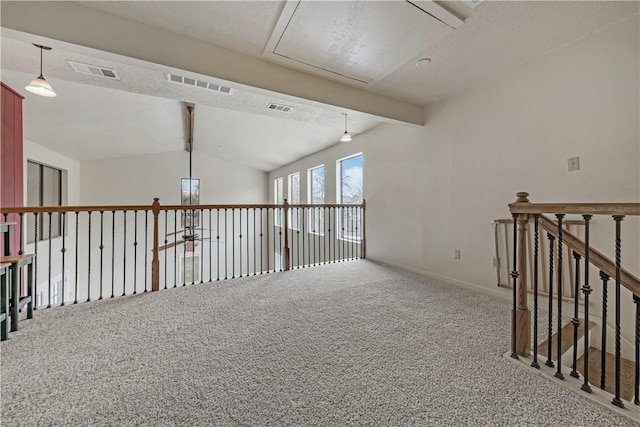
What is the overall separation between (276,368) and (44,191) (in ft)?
21.7

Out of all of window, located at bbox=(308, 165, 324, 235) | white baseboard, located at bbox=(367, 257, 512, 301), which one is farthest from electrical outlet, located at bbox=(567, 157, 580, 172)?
window, located at bbox=(308, 165, 324, 235)

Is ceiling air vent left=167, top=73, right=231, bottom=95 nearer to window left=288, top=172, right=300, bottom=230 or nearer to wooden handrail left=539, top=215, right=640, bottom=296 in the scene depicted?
wooden handrail left=539, top=215, right=640, bottom=296

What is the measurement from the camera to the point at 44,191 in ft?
16.9

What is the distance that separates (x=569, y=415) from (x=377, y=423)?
3.10 feet

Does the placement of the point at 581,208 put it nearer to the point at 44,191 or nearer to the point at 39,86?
the point at 39,86

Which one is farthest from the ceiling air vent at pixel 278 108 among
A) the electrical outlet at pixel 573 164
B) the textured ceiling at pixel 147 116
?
the electrical outlet at pixel 573 164

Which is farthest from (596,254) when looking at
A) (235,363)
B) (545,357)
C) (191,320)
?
(191,320)

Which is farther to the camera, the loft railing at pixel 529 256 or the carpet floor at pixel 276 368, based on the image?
the loft railing at pixel 529 256

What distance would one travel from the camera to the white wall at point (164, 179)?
288 inches

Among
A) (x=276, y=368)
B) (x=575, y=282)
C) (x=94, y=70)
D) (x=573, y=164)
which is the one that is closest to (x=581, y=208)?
(x=575, y=282)

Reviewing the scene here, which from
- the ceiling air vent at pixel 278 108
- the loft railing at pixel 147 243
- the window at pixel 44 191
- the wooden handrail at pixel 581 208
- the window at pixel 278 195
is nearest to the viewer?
the wooden handrail at pixel 581 208

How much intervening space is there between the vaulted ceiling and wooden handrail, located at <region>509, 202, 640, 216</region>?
1.52 metres

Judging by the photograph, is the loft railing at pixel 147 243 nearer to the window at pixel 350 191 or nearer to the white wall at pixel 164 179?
the window at pixel 350 191

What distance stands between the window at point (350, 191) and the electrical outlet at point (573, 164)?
3.13m
